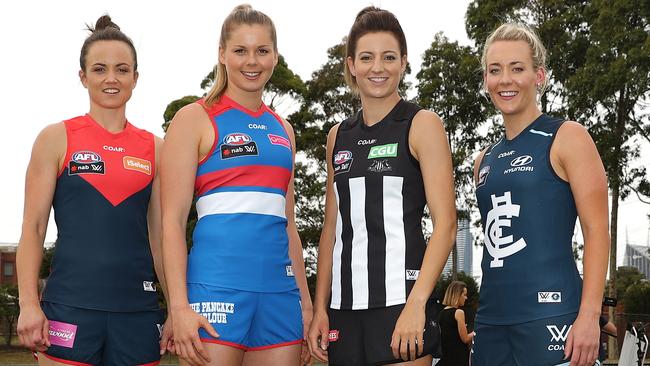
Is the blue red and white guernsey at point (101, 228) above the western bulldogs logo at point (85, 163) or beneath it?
beneath

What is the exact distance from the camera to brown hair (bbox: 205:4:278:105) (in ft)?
14.7

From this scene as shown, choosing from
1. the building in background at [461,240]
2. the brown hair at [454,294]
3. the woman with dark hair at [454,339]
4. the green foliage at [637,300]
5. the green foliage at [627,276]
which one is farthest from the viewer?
the green foliage at [627,276]

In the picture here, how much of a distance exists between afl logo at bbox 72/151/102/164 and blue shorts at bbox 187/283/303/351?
105cm

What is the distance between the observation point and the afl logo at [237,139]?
435 centimetres

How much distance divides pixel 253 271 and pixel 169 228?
504 millimetres

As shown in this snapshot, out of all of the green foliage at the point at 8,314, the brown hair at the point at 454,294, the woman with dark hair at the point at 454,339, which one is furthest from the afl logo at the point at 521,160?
the green foliage at the point at 8,314

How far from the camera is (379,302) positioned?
4.18 meters

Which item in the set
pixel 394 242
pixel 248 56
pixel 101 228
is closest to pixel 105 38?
pixel 248 56

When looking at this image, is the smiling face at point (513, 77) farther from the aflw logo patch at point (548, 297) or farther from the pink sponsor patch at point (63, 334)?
the pink sponsor patch at point (63, 334)

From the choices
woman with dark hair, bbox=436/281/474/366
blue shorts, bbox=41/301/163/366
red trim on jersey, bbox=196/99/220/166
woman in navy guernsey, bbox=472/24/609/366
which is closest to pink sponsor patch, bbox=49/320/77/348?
blue shorts, bbox=41/301/163/366

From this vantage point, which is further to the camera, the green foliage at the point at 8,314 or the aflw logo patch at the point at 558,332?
the green foliage at the point at 8,314

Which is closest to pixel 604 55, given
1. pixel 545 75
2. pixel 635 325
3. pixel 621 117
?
pixel 621 117

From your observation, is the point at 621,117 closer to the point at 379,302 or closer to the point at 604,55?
the point at 604,55

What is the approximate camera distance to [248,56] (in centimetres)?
448
